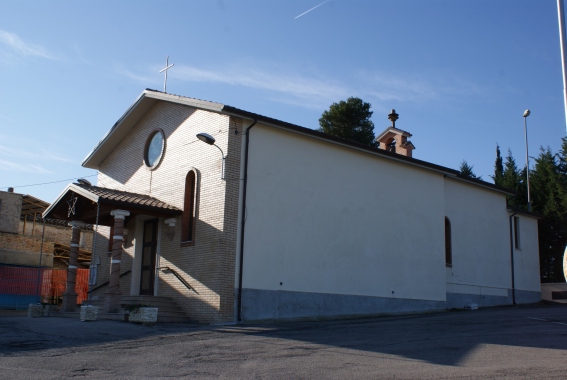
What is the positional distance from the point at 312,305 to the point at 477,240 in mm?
10213

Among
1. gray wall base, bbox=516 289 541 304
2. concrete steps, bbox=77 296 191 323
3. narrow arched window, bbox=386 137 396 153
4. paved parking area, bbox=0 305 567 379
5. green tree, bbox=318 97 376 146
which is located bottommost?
paved parking area, bbox=0 305 567 379

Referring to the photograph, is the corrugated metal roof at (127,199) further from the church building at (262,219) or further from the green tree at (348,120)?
the green tree at (348,120)

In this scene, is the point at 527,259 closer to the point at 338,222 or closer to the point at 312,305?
the point at 338,222

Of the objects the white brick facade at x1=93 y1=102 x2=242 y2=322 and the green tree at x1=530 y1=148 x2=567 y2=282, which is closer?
the white brick facade at x1=93 y1=102 x2=242 y2=322

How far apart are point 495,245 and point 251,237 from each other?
1356 cm

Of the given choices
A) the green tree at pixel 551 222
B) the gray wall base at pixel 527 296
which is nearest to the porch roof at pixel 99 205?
the gray wall base at pixel 527 296

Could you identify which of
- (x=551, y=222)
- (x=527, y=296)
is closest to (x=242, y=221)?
(x=527, y=296)

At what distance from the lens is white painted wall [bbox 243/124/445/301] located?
1772cm

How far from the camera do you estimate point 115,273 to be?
56.4 feet

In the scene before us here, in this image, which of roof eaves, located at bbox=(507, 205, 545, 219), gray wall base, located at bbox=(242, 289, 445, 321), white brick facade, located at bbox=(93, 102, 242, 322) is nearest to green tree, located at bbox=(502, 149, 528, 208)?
roof eaves, located at bbox=(507, 205, 545, 219)

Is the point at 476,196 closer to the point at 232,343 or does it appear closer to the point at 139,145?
the point at 139,145

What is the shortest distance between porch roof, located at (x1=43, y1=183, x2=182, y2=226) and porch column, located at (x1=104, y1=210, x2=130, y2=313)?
1.01ft

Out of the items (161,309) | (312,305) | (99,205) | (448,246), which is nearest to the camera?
(99,205)

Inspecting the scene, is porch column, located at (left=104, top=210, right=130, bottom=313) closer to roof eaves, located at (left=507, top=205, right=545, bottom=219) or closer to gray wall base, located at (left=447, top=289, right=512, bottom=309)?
gray wall base, located at (left=447, top=289, right=512, bottom=309)
